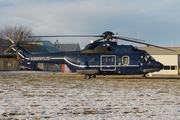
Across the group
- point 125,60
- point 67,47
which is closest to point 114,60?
point 125,60

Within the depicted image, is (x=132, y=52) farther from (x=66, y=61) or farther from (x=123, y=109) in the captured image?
(x=123, y=109)

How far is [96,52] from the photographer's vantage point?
2389 cm

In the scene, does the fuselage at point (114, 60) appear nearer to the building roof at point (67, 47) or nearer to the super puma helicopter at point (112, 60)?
the super puma helicopter at point (112, 60)

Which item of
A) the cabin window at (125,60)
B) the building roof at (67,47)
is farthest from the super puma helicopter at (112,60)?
the building roof at (67,47)

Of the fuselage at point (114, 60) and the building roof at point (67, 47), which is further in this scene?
the building roof at point (67, 47)

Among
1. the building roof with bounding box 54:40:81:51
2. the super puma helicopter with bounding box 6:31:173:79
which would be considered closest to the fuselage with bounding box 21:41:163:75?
the super puma helicopter with bounding box 6:31:173:79

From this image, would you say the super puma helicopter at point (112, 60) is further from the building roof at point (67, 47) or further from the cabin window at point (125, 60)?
the building roof at point (67, 47)

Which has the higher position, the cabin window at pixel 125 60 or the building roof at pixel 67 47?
the building roof at pixel 67 47

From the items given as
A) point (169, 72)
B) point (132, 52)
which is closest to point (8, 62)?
point (169, 72)

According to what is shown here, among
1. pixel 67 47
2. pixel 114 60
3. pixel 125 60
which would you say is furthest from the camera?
pixel 67 47

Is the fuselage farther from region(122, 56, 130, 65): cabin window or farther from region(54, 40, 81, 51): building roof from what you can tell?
region(54, 40, 81, 51): building roof

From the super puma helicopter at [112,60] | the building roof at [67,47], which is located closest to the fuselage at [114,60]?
the super puma helicopter at [112,60]

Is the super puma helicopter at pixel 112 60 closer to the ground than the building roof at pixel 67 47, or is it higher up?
closer to the ground

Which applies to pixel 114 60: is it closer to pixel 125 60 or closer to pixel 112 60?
pixel 112 60
